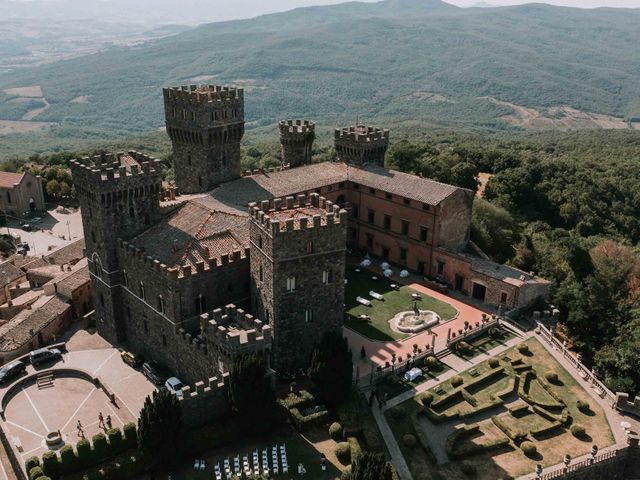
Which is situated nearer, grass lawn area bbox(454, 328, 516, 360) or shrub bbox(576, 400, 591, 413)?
shrub bbox(576, 400, 591, 413)

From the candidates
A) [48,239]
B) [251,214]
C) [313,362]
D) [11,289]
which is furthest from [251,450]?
[48,239]

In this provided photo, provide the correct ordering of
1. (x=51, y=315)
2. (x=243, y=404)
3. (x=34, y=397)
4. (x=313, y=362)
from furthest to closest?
(x=51, y=315) → (x=34, y=397) → (x=313, y=362) → (x=243, y=404)

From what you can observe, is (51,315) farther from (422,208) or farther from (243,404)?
(422,208)

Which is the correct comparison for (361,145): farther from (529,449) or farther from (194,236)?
(529,449)

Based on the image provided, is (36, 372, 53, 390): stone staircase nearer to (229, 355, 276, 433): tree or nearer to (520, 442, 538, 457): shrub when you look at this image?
(229, 355, 276, 433): tree

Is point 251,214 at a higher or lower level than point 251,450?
higher

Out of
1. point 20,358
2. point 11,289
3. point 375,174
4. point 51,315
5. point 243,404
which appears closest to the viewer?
point 243,404

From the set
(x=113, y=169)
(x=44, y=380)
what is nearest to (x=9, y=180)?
(x=113, y=169)

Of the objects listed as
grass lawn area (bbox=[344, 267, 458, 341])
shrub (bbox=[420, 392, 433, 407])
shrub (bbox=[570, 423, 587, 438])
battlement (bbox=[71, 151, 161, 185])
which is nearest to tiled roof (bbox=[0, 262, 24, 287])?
battlement (bbox=[71, 151, 161, 185])
